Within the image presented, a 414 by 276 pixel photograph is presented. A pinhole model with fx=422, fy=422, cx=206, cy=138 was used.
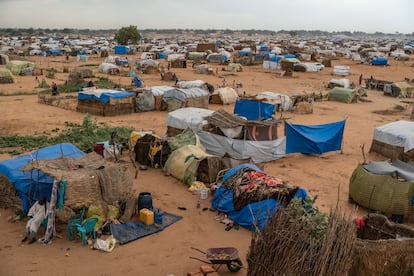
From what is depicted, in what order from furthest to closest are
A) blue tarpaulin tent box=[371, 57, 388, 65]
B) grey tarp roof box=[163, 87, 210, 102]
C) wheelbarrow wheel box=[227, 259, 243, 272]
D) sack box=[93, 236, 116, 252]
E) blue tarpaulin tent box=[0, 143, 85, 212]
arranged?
blue tarpaulin tent box=[371, 57, 388, 65], grey tarp roof box=[163, 87, 210, 102], blue tarpaulin tent box=[0, 143, 85, 212], sack box=[93, 236, 116, 252], wheelbarrow wheel box=[227, 259, 243, 272]

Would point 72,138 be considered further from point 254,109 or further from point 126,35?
point 126,35

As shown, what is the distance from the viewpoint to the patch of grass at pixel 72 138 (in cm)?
1617

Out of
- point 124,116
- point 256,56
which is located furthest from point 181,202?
point 256,56

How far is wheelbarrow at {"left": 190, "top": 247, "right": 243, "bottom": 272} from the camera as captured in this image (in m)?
8.09

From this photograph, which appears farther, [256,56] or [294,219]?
[256,56]

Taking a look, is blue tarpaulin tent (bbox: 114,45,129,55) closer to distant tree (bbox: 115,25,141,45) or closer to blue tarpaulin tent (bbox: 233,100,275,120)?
distant tree (bbox: 115,25,141,45)

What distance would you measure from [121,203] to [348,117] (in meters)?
18.0

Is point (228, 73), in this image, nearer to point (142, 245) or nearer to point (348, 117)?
point (348, 117)

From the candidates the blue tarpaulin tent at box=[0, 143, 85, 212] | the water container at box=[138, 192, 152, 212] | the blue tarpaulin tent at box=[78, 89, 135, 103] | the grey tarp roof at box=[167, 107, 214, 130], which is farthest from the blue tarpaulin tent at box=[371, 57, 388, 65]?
the blue tarpaulin tent at box=[0, 143, 85, 212]

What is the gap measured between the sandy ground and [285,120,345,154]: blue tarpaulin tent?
0.35 m

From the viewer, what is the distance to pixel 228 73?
1788 inches

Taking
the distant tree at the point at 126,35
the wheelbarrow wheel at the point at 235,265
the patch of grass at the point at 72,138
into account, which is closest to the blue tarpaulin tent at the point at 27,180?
the patch of grass at the point at 72,138

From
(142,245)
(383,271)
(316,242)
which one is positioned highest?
(316,242)

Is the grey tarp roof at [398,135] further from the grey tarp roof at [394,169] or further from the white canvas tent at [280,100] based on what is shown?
the white canvas tent at [280,100]
